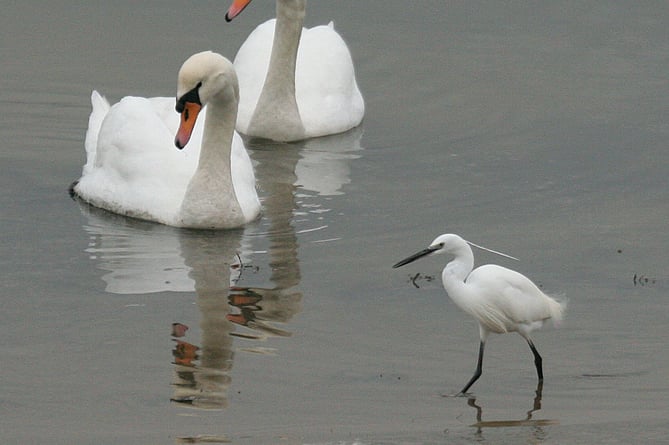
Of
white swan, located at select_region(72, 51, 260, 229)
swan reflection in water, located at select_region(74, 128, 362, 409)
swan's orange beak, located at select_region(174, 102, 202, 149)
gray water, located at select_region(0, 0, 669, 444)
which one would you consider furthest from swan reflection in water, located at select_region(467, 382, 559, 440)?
white swan, located at select_region(72, 51, 260, 229)

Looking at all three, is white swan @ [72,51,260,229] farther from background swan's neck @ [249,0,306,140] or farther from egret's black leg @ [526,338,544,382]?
egret's black leg @ [526,338,544,382]

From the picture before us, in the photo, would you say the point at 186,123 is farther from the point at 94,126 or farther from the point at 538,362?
the point at 538,362

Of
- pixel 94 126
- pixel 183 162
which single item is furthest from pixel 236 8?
pixel 183 162

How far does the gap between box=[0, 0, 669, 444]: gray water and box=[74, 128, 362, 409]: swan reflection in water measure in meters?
0.03

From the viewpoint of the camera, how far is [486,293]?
892 centimetres

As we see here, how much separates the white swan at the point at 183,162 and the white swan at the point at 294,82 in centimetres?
202

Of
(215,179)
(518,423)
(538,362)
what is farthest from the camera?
(215,179)

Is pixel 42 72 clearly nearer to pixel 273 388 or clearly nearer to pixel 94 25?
pixel 94 25

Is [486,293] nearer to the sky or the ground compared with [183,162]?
nearer to the ground

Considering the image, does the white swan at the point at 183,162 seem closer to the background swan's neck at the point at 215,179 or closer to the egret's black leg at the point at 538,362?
the background swan's neck at the point at 215,179

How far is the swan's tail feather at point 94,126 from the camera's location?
1364 cm

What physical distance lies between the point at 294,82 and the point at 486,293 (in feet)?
23.1

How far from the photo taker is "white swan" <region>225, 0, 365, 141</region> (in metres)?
15.3

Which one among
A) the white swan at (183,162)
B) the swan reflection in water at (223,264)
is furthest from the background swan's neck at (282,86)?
the white swan at (183,162)
